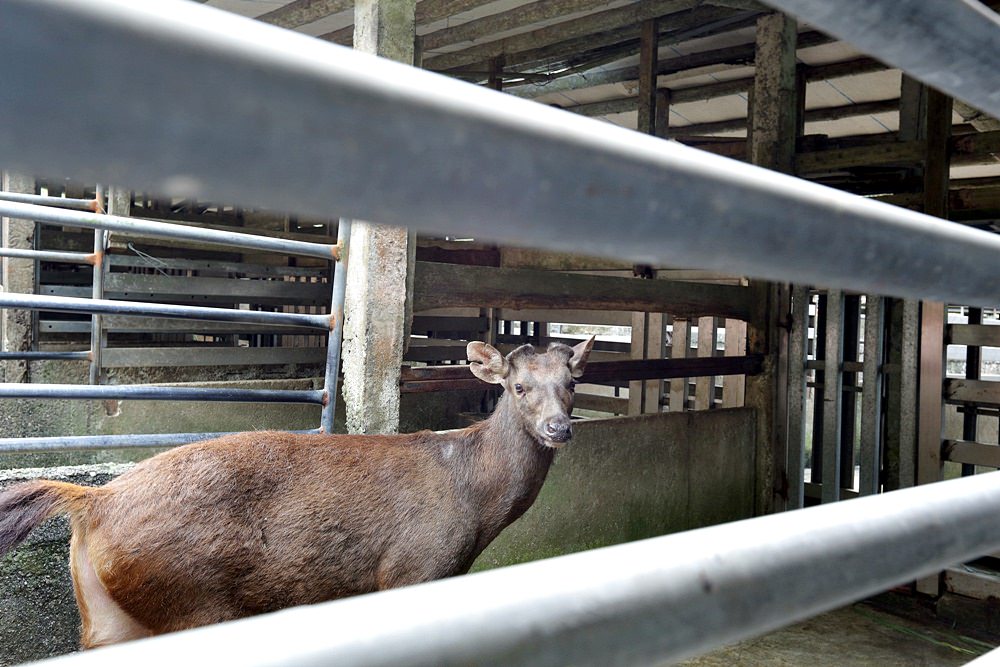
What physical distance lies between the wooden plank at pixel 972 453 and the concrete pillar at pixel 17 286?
6195 millimetres

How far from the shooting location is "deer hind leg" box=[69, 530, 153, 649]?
2.61m

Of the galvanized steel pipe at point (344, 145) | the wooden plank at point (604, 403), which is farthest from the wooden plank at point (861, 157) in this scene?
the galvanized steel pipe at point (344, 145)

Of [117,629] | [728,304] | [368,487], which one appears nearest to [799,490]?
[728,304]

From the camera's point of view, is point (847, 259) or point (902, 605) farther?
point (902, 605)

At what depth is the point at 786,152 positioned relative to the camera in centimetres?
608

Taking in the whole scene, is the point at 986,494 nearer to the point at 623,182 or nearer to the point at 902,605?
the point at 623,182

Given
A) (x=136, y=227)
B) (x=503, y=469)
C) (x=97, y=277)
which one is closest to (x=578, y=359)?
(x=503, y=469)

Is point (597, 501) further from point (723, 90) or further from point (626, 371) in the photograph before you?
point (723, 90)

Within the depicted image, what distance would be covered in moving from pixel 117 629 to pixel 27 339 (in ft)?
12.1

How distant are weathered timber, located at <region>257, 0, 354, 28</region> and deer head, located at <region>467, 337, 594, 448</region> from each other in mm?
3878

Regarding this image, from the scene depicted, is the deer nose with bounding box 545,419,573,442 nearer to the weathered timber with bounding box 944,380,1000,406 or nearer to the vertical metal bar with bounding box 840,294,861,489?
the weathered timber with bounding box 944,380,1000,406

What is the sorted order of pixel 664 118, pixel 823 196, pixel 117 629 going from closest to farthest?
pixel 823 196 → pixel 117 629 → pixel 664 118

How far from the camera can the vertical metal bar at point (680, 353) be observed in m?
6.64

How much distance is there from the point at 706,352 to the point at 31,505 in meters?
5.24
